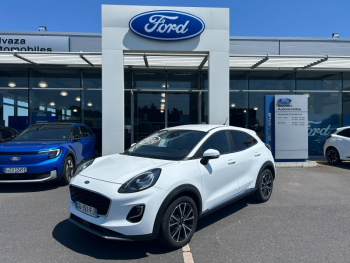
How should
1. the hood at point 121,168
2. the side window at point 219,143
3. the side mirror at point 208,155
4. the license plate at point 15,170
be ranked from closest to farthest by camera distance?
the hood at point 121,168 → the side mirror at point 208,155 → the side window at point 219,143 → the license plate at point 15,170

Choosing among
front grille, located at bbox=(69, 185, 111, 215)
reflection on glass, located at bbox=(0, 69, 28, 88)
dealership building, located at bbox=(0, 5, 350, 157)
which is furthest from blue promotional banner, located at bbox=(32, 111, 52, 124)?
front grille, located at bbox=(69, 185, 111, 215)

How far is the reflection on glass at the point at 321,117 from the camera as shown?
1164 cm

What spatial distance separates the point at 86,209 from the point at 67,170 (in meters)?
3.49

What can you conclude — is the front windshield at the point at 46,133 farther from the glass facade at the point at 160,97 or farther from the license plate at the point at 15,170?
the glass facade at the point at 160,97

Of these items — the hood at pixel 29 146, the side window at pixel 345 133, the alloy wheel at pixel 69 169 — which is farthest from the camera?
the side window at pixel 345 133

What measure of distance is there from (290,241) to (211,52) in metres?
6.43

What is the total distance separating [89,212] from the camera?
296 cm

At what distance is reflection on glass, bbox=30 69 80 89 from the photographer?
1127 cm

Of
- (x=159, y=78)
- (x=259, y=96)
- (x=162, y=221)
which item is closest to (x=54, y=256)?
(x=162, y=221)

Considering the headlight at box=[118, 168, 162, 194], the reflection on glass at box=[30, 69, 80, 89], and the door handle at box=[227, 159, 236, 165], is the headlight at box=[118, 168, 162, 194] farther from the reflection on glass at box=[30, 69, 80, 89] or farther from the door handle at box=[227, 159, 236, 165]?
the reflection on glass at box=[30, 69, 80, 89]

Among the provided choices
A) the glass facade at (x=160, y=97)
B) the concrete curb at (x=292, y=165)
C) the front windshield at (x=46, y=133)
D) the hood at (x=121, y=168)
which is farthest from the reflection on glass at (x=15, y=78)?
the concrete curb at (x=292, y=165)

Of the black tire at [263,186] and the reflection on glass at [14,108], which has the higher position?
the reflection on glass at [14,108]

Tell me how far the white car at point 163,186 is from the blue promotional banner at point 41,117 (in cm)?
851

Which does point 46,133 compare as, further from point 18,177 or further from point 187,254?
point 187,254
